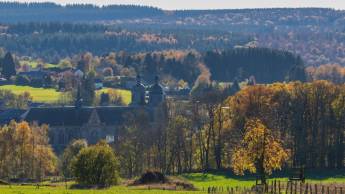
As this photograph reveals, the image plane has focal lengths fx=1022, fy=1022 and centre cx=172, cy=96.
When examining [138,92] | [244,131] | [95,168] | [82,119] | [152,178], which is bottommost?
[82,119]

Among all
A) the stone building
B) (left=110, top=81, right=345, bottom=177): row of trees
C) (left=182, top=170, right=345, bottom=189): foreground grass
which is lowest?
the stone building

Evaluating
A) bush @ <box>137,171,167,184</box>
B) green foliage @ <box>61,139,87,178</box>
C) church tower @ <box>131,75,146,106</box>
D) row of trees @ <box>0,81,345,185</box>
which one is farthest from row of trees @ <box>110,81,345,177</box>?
church tower @ <box>131,75,146,106</box>

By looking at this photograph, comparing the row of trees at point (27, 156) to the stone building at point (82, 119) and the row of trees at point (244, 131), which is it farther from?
the stone building at point (82, 119)

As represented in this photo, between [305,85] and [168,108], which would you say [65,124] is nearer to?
[168,108]

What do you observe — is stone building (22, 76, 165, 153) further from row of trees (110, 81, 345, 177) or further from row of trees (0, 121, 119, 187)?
row of trees (110, 81, 345, 177)

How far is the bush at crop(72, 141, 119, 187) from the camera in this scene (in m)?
77.6

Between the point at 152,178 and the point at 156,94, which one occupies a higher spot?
the point at 152,178

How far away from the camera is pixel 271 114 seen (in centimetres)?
10675

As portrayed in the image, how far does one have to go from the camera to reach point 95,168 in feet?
256

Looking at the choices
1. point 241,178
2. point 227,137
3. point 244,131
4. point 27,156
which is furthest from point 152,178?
point 27,156

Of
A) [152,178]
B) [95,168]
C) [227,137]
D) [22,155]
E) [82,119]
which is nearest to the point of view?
[95,168]

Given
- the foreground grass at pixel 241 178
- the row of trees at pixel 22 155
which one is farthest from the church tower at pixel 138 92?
the foreground grass at pixel 241 178

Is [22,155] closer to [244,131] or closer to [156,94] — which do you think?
[244,131]

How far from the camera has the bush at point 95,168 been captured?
77.6 m
